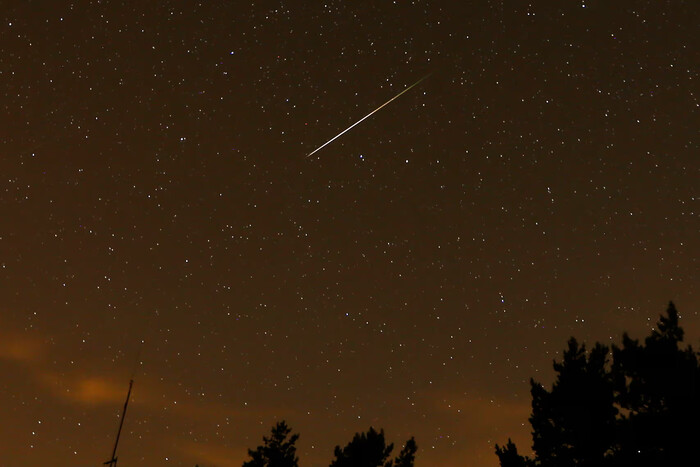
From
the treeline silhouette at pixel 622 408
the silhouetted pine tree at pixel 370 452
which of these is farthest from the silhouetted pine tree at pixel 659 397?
the silhouetted pine tree at pixel 370 452

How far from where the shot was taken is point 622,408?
19.0 m

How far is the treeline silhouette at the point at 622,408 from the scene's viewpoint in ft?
56.1

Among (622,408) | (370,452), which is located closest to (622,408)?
(622,408)

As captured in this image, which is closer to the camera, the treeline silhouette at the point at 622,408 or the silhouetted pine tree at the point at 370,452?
the treeline silhouette at the point at 622,408

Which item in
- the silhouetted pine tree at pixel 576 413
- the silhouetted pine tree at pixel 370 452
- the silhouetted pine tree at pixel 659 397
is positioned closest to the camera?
the silhouetted pine tree at pixel 659 397

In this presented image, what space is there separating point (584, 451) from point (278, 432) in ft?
44.3

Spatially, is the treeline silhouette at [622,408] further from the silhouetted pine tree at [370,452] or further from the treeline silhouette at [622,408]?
the silhouetted pine tree at [370,452]

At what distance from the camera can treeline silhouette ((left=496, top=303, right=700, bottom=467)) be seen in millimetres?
17109

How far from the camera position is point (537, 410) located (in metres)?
21.7

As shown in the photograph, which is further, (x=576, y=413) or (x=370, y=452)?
(x=370, y=452)

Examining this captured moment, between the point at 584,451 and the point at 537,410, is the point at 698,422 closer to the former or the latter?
the point at 584,451

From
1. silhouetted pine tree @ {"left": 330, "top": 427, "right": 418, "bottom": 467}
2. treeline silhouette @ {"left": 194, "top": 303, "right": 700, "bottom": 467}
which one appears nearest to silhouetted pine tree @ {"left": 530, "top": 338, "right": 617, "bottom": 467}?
treeline silhouette @ {"left": 194, "top": 303, "right": 700, "bottom": 467}

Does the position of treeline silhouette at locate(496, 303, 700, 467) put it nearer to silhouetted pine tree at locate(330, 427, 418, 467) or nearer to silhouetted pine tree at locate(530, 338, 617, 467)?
silhouetted pine tree at locate(530, 338, 617, 467)

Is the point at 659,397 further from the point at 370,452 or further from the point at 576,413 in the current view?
the point at 370,452
